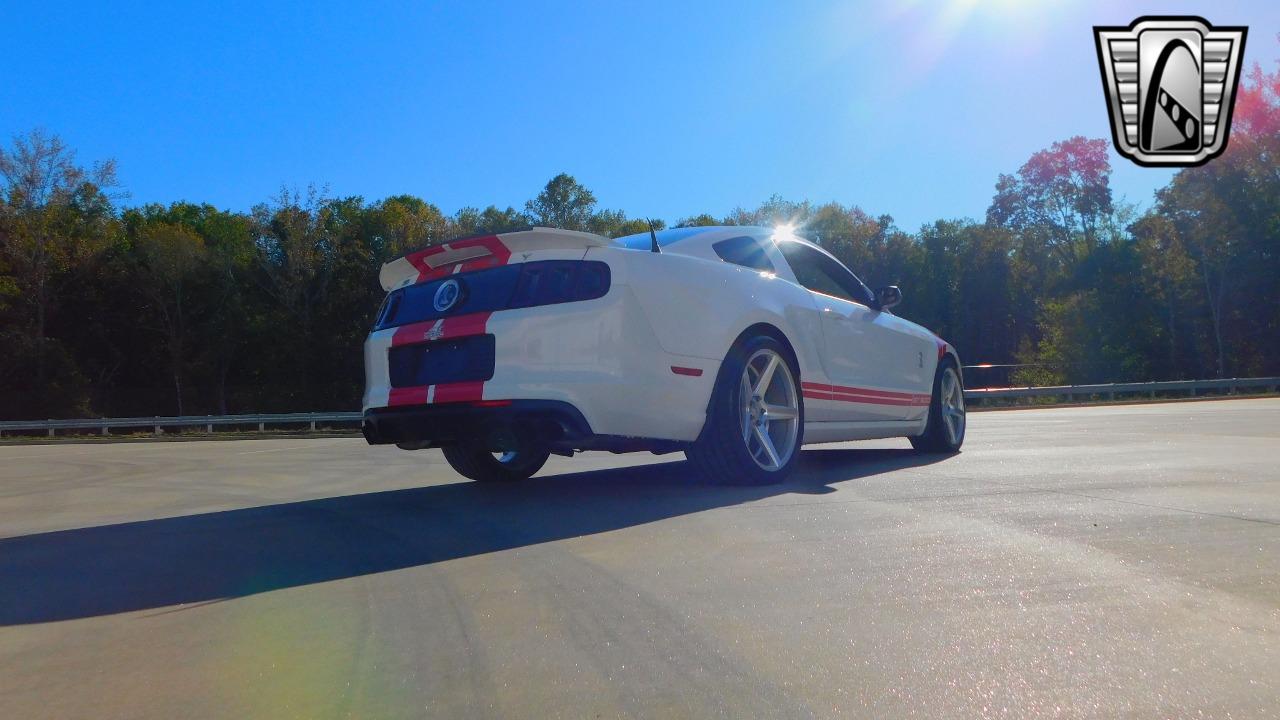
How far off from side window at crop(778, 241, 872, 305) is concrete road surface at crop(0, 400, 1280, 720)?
1737 millimetres

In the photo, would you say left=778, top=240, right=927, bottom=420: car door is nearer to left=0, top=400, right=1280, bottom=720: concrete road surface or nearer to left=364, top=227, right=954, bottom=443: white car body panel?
left=364, top=227, right=954, bottom=443: white car body panel

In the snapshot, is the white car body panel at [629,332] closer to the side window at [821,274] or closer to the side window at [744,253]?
the side window at [744,253]

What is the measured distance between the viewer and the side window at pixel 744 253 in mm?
6527

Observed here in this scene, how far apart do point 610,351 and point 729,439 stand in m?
1.01

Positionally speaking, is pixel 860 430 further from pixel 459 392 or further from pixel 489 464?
pixel 459 392

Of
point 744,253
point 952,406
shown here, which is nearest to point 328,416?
point 952,406

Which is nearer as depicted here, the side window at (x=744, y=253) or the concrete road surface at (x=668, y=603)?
the concrete road surface at (x=668, y=603)

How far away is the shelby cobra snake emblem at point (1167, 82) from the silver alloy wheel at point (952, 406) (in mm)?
2351

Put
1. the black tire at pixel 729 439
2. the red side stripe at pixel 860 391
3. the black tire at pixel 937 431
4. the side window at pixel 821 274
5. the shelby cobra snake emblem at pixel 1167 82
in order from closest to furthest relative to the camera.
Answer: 1. the black tire at pixel 729 439
2. the red side stripe at pixel 860 391
3. the side window at pixel 821 274
4. the shelby cobra snake emblem at pixel 1167 82
5. the black tire at pixel 937 431

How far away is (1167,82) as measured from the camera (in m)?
7.84

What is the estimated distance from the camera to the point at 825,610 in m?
3.07

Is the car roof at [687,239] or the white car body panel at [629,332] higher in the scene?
the car roof at [687,239]

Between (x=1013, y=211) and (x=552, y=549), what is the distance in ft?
227

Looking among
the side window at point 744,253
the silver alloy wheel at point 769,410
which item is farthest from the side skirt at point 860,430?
the side window at point 744,253
